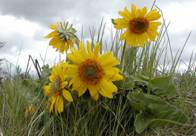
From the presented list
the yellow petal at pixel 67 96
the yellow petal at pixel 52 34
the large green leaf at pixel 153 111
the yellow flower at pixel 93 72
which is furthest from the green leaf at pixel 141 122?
the yellow petal at pixel 52 34

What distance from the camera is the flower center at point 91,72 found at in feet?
4.01

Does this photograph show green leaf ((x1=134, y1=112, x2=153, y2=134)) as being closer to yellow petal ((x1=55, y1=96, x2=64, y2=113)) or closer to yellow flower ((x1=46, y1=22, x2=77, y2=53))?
yellow petal ((x1=55, y1=96, x2=64, y2=113))

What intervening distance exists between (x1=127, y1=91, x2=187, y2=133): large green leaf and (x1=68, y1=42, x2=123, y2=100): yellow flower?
0.09 m

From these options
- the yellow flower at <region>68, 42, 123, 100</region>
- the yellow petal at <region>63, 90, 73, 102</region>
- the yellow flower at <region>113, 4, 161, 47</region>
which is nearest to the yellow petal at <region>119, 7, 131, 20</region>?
the yellow flower at <region>113, 4, 161, 47</region>

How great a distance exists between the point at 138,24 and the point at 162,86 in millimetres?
253

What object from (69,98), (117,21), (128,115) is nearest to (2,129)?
(69,98)

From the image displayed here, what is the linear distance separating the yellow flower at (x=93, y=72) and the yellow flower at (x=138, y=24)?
7.8 inches

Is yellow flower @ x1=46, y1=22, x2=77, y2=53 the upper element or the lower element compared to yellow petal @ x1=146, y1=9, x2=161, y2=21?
lower

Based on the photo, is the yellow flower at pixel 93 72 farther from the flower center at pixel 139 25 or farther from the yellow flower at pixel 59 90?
the flower center at pixel 139 25

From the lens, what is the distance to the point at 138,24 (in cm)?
140

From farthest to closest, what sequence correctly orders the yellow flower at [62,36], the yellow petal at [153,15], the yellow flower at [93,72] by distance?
the yellow flower at [62,36], the yellow petal at [153,15], the yellow flower at [93,72]

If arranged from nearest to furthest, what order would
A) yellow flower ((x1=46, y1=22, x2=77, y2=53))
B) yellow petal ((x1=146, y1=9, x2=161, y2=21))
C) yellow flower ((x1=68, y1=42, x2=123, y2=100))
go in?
yellow flower ((x1=68, y1=42, x2=123, y2=100)) < yellow petal ((x1=146, y1=9, x2=161, y2=21)) < yellow flower ((x1=46, y1=22, x2=77, y2=53))

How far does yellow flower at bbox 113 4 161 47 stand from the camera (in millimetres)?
1370

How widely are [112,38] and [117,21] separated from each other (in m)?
0.42
